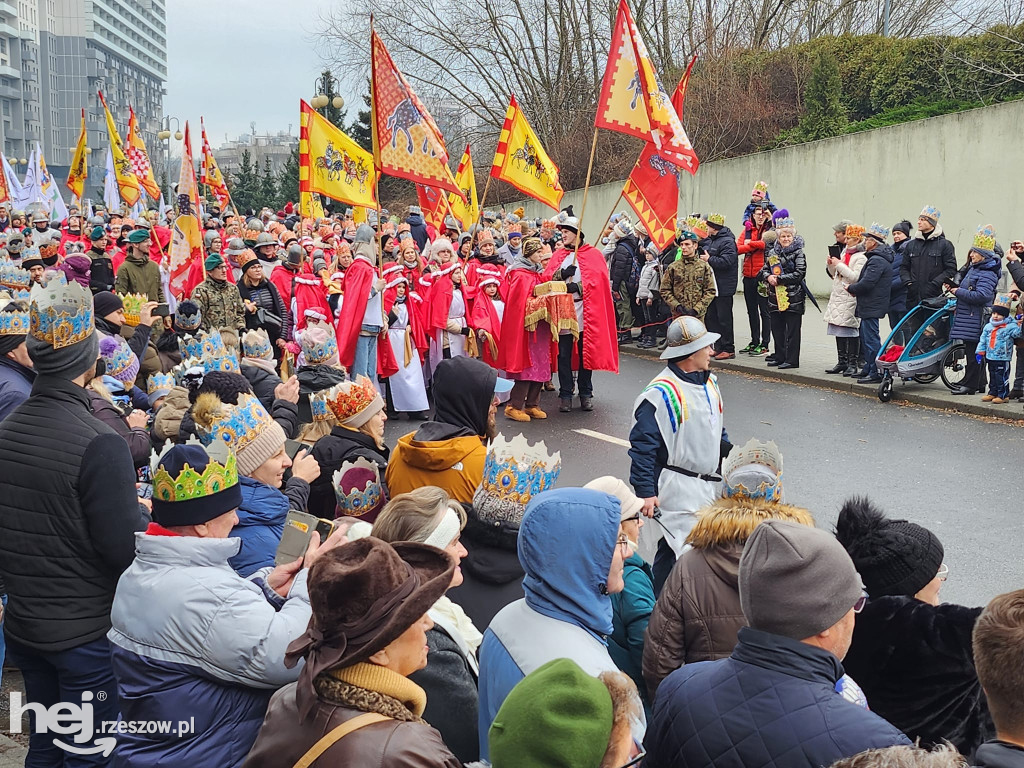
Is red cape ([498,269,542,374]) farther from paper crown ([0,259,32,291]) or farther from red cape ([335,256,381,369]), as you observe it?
paper crown ([0,259,32,291])

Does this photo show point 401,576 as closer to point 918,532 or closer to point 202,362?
point 918,532

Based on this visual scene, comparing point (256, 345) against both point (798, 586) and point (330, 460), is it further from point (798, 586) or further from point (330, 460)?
point (798, 586)

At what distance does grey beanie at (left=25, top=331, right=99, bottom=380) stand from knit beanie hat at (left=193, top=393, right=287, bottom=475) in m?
0.61

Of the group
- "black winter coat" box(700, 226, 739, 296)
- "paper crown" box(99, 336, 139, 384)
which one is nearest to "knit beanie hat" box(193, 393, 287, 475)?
"paper crown" box(99, 336, 139, 384)

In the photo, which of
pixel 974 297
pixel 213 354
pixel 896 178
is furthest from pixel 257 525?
pixel 896 178

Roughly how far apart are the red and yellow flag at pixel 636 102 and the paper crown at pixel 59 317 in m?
7.18

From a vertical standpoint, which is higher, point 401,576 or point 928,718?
point 401,576

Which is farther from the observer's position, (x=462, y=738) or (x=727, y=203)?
(x=727, y=203)

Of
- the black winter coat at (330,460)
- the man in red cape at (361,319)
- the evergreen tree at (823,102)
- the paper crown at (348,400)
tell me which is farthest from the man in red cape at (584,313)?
the evergreen tree at (823,102)

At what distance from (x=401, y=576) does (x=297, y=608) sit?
24.5 inches

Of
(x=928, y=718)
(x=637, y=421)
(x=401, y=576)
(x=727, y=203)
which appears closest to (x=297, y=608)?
(x=401, y=576)

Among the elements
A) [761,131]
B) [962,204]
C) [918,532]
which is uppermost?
[761,131]

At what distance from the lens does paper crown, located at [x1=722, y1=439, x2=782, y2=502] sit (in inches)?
150

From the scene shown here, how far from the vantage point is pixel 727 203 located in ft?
83.9
